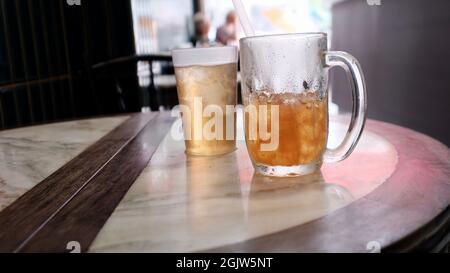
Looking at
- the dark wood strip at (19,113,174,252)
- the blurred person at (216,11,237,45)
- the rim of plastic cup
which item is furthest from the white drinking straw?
the blurred person at (216,11,237,45)

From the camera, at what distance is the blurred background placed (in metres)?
2.18

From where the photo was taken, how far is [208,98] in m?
0.78

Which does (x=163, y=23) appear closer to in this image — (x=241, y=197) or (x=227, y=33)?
(x=227, y=33)

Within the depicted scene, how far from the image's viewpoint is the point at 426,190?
542 mm

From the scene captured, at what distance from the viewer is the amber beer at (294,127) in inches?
24.0

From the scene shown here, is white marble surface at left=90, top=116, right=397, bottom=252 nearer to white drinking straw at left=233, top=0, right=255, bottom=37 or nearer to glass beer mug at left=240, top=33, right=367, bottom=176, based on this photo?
glass beer mug at left=240, top=33, right=367, bottom=176

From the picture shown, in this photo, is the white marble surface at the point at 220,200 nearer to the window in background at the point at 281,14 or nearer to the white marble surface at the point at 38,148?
the white marble surface at the point at 38,148

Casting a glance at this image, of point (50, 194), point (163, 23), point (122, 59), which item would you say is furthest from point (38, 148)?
point (163, 23)

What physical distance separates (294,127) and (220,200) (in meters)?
0.15

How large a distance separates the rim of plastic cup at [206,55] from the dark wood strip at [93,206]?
0.19m
